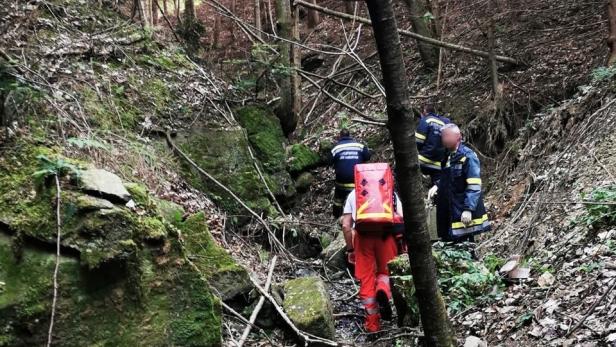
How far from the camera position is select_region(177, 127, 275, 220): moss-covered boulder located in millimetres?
8797

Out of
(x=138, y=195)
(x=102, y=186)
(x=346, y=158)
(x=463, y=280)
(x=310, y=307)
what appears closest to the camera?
(x=102, y=186)

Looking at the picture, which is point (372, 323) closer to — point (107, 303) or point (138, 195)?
point (138, 195)

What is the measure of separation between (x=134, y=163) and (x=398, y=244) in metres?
3.56

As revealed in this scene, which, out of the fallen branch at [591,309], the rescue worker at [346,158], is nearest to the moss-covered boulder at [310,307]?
the fallen branch at [591,309]

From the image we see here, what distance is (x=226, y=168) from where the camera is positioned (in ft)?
30.4

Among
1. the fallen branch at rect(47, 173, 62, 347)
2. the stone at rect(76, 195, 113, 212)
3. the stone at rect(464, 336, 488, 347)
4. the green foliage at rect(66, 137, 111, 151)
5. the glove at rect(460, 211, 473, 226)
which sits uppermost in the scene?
the green foliage at rect(66, 137, 111, 151)

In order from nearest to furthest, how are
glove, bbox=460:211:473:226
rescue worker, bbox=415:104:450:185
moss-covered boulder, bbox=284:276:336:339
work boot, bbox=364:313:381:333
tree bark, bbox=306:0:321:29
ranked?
moss-covered boulder, bbox=284:276:336:339 < work boot, bbox=364:313:381:333 < glove, bbox=460:211:473:226 < rescue worker, bbox=415:104:450:185 < tree bark, bbox=306:0:321:29

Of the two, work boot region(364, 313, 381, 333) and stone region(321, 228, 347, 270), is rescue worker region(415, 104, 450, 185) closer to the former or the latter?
stone region(321, 228, 347, 270)

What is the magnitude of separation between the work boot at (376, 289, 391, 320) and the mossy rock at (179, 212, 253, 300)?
4.88ft

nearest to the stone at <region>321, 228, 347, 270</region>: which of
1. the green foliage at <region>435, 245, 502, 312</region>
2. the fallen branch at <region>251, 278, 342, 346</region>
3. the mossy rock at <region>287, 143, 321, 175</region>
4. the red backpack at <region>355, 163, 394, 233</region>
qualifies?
the red backpack at <region>355, 163, 394, 233</region>

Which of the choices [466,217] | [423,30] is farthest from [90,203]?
[423,30]

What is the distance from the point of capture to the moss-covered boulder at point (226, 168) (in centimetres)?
880

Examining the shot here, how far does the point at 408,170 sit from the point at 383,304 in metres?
3.38

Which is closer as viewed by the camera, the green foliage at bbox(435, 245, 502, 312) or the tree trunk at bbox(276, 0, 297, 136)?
the green foliage at bbox(435, 245, 502, 312)
